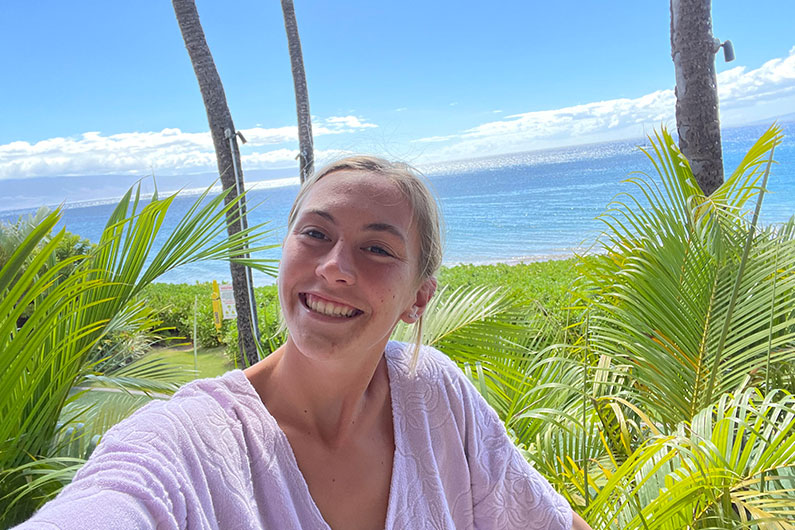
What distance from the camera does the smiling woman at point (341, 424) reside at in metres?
0.69

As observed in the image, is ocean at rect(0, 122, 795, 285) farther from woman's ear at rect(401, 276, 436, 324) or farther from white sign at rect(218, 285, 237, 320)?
woman's ear at rect(401, 276, 436, 324)

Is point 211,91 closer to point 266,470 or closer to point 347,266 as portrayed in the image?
point 347,266

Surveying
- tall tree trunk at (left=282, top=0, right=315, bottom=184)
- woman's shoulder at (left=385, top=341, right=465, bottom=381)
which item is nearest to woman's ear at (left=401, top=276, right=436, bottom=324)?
woman's shoulder at (left=385, top=341, right=465, bottom=381)

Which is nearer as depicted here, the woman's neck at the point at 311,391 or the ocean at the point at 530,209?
the woman's neck at the point at 311,391

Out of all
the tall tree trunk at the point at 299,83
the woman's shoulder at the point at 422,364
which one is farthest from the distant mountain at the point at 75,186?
the woman's shoulder at the point at 422,364

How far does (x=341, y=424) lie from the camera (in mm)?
993

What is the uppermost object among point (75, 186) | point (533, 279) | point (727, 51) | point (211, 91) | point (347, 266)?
point (75, 186)

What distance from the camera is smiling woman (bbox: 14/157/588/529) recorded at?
692 mm

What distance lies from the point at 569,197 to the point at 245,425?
41.1m

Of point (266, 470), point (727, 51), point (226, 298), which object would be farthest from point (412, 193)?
point (226, 298)

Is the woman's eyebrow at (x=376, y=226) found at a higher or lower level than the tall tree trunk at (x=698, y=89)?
lower

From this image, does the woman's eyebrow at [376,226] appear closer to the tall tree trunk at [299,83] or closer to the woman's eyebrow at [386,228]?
the woman's eyebrow at [386,228]

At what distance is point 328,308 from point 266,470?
0.26 meters

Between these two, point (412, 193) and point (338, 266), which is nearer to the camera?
point (338, 266)
